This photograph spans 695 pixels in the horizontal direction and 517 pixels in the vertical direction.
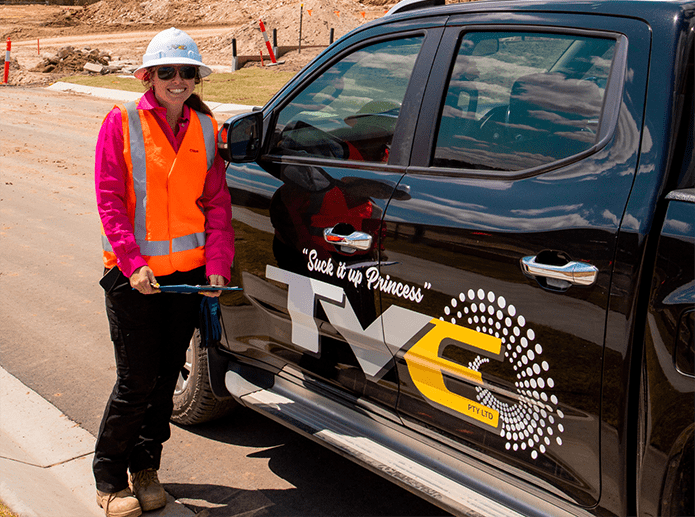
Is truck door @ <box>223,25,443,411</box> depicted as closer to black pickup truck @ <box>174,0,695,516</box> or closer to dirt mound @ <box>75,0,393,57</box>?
black pickup truck @ <box>174,0,695,516</box>

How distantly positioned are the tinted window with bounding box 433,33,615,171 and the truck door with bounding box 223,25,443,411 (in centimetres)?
18

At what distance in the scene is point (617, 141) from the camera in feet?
7.35

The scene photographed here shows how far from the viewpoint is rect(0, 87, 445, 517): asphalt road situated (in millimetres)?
3461

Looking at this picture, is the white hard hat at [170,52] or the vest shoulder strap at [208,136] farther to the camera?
the vest shoulder strap at [208,136]

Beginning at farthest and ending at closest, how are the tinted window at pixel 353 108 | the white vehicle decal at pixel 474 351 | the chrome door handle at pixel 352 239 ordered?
the tinted window at pixel 353 108, the chrome door handle at pixel 352 239, the white vehicle decal at pixel 474 351

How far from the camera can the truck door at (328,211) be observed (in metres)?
2.89

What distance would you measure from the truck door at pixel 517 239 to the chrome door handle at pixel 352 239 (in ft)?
0.29

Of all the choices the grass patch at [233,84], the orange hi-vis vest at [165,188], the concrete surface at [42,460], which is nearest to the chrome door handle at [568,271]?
the orange hi-vis vest at [165,188]

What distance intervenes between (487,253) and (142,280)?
1325 millimetres

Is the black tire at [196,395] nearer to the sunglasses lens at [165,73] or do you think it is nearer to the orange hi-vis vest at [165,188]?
the orange hi-vis vest at [165,188]

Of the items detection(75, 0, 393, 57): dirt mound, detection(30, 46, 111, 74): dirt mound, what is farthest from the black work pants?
detection(75, 0, 393, 57): dirt mound

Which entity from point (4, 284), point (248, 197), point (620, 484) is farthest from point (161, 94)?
point (4, 284)

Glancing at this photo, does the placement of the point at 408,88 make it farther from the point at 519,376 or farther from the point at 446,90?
the point at 519,376

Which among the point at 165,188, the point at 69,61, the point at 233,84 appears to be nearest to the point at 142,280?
the point at 165,188
